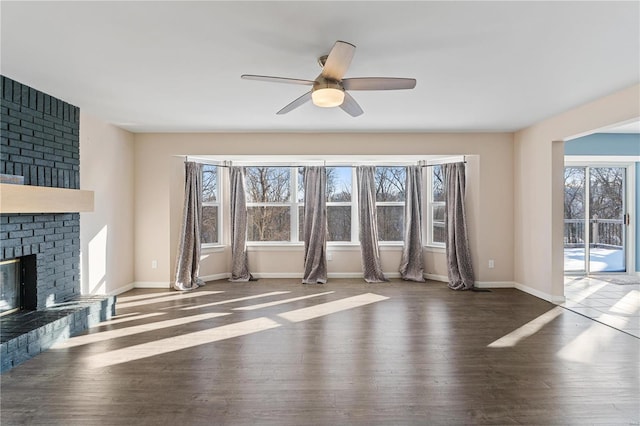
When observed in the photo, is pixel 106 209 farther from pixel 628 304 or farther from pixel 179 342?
pixel 628 304

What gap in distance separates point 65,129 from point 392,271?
5280mm

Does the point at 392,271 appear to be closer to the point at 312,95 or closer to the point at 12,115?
the point at 312,95

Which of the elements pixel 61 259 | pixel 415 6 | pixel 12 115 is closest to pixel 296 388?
pixel 415 6

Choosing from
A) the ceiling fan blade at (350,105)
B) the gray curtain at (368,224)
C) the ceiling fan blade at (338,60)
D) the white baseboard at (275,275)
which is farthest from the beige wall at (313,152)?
the ceiling fan blade at (338,60)

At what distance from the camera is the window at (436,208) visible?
6152 millimetres

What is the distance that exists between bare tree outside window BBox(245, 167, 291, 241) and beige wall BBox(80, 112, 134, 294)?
1.99m

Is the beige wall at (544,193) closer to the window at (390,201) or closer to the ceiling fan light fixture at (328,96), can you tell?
the window at (390,201)

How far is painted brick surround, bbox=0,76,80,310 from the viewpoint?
324 centimetres

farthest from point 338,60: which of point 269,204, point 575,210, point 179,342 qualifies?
point 575,210

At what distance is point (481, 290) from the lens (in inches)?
210

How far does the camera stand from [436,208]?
6.30 metres

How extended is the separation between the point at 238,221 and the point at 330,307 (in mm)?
2517

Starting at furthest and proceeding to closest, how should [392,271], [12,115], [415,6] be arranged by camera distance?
[392,271]
[12,115]
[415,6]

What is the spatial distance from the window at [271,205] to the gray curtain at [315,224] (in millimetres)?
437
